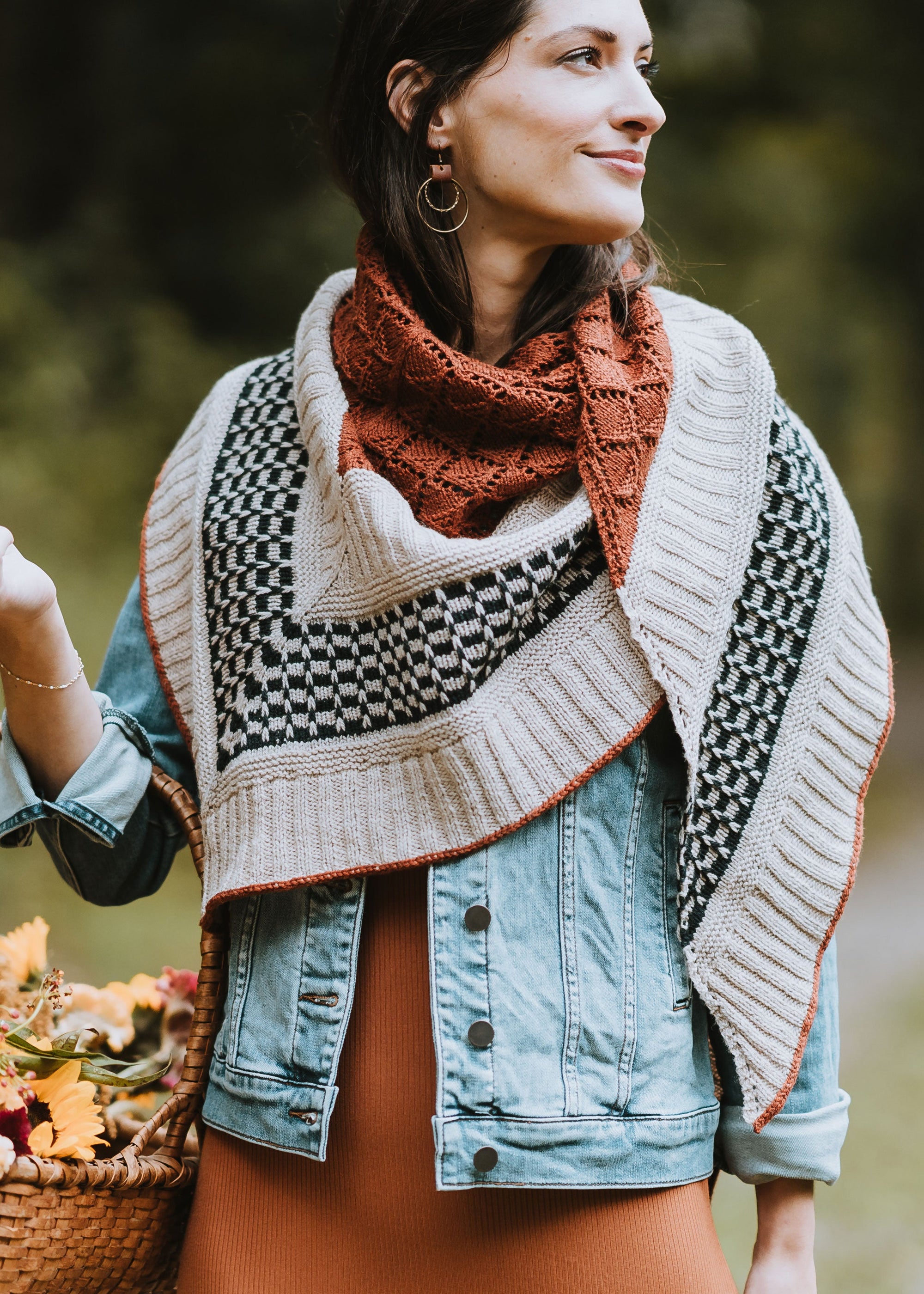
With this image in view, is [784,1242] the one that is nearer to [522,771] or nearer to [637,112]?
[522,771]

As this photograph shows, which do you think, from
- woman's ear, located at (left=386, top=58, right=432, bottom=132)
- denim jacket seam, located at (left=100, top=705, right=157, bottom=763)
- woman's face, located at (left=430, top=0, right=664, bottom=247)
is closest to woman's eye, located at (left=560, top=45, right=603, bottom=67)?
woman's face, located at (left=430, top=0, right=664, bottom=247)

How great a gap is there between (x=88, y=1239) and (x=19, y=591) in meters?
0.47

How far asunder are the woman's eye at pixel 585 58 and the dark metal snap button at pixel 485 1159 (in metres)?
0.83

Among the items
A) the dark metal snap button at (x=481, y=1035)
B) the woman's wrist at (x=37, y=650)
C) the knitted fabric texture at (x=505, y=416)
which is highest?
the knitted fabric texture at (x=505, y=416)

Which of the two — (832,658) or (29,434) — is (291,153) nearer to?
(29,434)

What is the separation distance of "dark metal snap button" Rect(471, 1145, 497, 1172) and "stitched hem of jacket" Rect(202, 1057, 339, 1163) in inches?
Answer: 4.5

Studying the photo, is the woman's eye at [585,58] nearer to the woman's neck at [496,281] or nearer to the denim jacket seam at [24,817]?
the woman's neck at [496,281]

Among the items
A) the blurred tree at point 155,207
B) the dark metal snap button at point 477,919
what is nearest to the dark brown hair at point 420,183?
the dark metal snap button at point 477,919

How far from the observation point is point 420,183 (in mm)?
1048

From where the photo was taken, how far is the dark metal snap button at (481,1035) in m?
0.85

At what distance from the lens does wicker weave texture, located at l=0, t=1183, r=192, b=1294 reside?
0.81m

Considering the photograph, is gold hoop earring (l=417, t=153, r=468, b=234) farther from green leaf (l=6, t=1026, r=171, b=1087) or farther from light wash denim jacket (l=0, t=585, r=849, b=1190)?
green leaf (l=6, t=1026, r=171, b=1087)

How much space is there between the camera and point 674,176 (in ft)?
12.4

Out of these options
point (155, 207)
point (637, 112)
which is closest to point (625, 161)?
point (637, 112)
